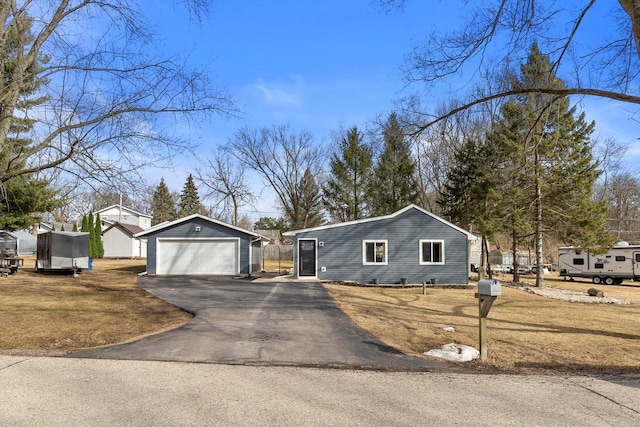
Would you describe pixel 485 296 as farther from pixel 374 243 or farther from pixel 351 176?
pixel 351 176

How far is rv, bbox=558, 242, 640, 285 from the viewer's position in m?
30.2

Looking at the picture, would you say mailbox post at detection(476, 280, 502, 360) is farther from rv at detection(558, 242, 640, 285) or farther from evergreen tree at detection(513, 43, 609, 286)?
rv at detection(558, 242, 640, 285)

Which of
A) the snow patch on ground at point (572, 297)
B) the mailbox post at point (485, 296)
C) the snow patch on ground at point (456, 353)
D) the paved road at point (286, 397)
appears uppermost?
the mailbox post at point (485, 296)

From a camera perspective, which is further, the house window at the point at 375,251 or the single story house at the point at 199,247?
the single story house at the point at 199,247

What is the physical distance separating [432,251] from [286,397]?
19.0m

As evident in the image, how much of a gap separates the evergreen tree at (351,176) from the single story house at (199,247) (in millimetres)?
16569

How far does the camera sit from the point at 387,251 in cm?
2223

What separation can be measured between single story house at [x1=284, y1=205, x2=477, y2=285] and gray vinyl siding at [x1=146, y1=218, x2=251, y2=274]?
113 inches

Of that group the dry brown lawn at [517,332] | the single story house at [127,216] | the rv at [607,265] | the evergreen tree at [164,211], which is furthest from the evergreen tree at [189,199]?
the dry brown lawn at [517,332]

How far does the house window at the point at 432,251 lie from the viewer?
73.2 ft

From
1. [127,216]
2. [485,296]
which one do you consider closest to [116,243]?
[127,216]

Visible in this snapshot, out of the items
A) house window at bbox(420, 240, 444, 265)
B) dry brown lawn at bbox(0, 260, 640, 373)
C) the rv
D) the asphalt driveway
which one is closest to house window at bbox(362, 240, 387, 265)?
house window at bbox(420, 240, 444, 265)

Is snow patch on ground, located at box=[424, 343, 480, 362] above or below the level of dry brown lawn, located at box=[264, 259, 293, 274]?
above

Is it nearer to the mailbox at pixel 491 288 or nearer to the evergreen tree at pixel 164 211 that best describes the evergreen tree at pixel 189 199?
the evergreen tree at pixel 164 211
